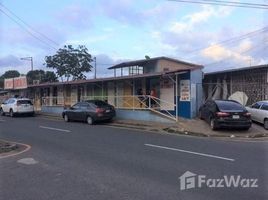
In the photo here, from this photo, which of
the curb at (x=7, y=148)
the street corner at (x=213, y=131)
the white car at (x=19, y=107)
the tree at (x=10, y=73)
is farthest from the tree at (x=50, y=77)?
the curb at (x=7, y=148)

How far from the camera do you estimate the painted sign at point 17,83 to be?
4399cm

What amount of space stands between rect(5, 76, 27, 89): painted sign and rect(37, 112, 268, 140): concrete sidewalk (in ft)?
70.2

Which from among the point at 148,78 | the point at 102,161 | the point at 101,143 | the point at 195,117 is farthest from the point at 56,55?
the point at 102,161

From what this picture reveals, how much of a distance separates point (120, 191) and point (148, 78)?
2078 cm

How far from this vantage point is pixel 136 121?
84.8 ft

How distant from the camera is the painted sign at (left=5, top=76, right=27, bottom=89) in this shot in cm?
4399

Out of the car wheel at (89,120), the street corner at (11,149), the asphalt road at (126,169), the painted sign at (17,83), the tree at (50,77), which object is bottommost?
the asphalt road at (126,169)

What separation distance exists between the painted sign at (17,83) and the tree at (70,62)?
11324 millimetres

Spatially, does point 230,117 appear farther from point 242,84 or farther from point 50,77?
point 50,77

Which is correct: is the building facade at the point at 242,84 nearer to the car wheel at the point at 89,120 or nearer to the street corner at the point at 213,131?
the street corner at the point at 213,131

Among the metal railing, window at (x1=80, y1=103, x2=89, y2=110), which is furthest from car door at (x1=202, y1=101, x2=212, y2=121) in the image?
window at (x1=80, y1=103, x2=89, y2=110)

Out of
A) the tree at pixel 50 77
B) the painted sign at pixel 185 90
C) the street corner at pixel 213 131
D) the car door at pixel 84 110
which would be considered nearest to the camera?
the street corner at pixel 213 131

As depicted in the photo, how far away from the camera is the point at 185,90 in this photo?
24688mm

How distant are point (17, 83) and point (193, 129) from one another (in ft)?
100
